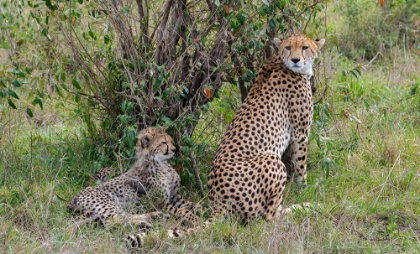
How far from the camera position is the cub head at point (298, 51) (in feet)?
16.6

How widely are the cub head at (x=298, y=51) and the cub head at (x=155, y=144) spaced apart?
3.24 ft

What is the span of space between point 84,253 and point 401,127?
3016 mm

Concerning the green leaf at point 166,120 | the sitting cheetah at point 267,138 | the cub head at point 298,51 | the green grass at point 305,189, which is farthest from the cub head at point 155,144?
the cub head at point 298,51

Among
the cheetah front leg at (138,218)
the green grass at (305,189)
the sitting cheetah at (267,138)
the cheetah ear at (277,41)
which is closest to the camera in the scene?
the green grass at (305,189)

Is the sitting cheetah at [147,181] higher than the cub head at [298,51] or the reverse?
the reverse

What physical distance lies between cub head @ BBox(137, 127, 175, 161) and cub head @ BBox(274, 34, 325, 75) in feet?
3.24

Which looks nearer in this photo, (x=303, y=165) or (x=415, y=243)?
(x=415, y=243)

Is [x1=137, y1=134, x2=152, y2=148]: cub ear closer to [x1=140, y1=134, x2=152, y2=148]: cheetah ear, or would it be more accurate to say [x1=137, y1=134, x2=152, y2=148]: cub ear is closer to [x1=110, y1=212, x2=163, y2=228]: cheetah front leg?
[x1=140, y1=134, x2=152, y2=148]: cheetah ear

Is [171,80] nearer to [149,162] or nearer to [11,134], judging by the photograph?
[149,162]

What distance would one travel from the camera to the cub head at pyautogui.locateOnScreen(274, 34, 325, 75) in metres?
5.07

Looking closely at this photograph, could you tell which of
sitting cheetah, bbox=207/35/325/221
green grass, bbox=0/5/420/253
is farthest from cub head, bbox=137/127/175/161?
sitting cheetah, bbox=207/35/325/221

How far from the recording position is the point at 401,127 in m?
5.88

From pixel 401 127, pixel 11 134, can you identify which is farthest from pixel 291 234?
pixel 11 134

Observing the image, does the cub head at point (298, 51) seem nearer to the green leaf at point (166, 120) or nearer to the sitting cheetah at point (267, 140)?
the sitting cheetah at point (267, 140)
